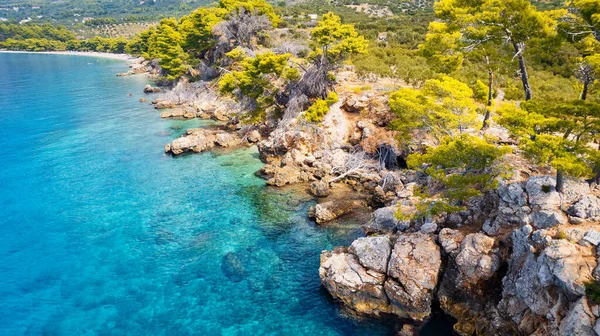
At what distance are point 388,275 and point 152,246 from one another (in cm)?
1546

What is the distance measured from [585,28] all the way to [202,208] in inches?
1014

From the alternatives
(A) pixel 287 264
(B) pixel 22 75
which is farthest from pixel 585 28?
(B) pixel 22 75

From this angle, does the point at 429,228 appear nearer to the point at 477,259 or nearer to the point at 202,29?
the point at 477,259

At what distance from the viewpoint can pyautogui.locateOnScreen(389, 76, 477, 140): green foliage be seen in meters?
21.1

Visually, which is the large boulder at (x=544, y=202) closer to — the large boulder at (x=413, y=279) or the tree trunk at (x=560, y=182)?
the tree trunk at (x=560, y=182)

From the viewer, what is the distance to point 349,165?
3253 centimetres

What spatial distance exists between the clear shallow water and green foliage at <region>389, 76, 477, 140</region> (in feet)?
29.8

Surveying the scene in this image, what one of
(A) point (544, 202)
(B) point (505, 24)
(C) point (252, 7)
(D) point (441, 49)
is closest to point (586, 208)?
(A) point (544, 202)

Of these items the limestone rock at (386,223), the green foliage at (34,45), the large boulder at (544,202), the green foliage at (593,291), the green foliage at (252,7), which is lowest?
the limestone rock at (386,223)

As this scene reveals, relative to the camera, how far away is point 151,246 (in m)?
23.6

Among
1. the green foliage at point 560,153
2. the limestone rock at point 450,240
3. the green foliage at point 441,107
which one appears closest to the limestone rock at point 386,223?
the limestone rock at point 450,240

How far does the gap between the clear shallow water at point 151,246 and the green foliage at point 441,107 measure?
9.09 meters

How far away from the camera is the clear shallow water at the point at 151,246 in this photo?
58.3ft

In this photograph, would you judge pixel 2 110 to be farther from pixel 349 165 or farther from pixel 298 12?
pixel 298 12
